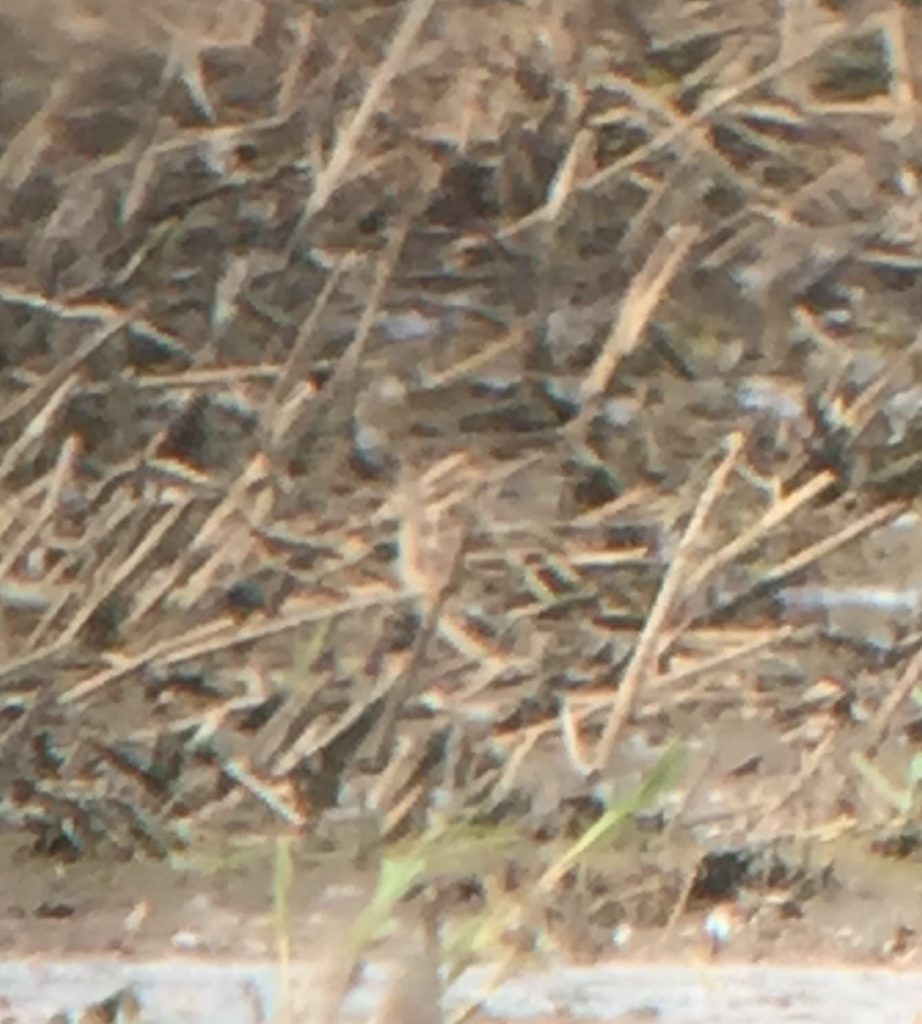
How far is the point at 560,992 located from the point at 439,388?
1.18 feet

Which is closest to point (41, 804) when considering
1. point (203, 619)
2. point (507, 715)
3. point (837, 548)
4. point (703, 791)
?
point (203, 619)

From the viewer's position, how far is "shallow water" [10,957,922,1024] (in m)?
1.05

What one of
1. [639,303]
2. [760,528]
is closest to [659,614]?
[760,528]

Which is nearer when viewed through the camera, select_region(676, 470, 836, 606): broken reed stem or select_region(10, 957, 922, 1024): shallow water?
select_region(10, 957, 922, 1024): shallow water

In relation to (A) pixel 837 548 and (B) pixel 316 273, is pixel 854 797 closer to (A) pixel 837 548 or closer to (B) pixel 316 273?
(A) pixel 837 548

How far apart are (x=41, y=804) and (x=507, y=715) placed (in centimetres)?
27

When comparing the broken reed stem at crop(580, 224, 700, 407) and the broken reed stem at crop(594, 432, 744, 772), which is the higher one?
the broken reed stem at crop(580, 224, 700, 407)

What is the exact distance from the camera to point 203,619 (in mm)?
1177

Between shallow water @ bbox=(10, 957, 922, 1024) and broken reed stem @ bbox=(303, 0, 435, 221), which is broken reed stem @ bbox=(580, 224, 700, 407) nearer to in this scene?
broken reed stem @ bbox=(303, 0, 435, 221)

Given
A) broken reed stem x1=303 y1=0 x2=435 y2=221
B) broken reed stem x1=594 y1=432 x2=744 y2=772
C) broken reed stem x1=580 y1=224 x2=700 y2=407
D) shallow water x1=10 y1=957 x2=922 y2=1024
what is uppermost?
broken reed stem x1=303 y1=0 x2=435 y2=221

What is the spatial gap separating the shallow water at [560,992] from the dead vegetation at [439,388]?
94 mm

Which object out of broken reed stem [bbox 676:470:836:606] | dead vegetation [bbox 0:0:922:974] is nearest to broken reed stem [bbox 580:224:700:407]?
dead vegetation [bbox 0:0:922:974]

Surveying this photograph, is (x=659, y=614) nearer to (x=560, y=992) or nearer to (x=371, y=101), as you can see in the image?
(x=560, y=992)

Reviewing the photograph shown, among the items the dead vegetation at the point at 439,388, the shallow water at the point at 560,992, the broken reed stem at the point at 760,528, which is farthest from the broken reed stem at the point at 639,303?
the shallow water at the point at 560,992
